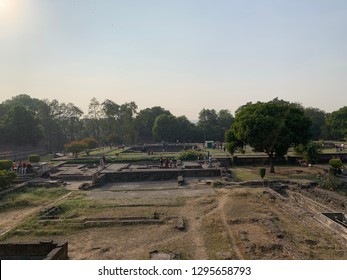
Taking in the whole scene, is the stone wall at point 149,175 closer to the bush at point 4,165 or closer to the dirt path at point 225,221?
the dirt path at point 225,221

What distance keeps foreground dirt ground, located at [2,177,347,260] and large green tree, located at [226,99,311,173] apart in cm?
494

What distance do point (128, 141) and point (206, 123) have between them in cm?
1492

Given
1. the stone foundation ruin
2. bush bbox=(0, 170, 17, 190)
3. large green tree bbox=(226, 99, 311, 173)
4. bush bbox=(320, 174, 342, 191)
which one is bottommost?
the stone foundation ruin

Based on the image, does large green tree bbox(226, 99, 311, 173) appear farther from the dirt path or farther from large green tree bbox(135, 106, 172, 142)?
large green tree bbox(135, 106, 172, 142)

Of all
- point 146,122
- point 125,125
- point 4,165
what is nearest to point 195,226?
point 4,165

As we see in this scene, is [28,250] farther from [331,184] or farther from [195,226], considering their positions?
[331,184]

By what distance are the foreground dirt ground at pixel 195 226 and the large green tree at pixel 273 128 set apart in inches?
195

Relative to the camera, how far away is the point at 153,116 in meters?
63.9

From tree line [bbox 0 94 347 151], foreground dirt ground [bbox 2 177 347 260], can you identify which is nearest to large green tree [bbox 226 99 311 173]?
foreground dirt ground [bbox 2 177 347 260]

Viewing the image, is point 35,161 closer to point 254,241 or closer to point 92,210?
point 92,210

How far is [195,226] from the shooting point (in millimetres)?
10781

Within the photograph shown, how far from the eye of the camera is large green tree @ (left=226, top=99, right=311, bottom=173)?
20.7 meters

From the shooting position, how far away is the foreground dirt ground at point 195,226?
28.3ft

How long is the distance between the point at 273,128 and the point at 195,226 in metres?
12.0
